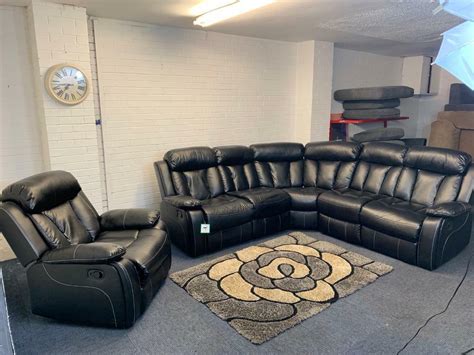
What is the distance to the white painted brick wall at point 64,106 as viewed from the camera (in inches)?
122

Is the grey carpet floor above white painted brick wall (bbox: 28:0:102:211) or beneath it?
beneath

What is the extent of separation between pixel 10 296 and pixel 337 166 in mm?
3723

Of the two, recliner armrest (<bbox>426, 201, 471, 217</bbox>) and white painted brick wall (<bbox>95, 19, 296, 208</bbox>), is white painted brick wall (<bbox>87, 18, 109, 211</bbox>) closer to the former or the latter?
white painted brick wall (<bbox>95, 19, 296, 208</bbox>)

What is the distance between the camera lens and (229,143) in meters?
4.87

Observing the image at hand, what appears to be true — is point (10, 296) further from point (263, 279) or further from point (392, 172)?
point (392, 172)

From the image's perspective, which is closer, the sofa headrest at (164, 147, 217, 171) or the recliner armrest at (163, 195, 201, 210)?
the recliner armrest at (163, 195, 201, 210)

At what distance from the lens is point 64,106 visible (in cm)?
326

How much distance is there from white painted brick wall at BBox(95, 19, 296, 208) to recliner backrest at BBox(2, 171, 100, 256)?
3.34ft

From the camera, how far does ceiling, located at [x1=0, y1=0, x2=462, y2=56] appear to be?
3.07 m

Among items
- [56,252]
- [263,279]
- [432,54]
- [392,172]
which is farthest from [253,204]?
[432,54]

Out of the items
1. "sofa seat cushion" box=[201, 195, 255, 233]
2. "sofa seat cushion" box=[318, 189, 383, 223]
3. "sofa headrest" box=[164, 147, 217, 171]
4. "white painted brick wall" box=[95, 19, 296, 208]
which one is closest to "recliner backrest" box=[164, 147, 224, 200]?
"sofa headrest" box=[164, 147, 217, 171]

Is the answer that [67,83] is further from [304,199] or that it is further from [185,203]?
[304,199]

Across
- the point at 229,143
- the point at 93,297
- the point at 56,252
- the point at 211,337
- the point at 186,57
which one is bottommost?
the point at 211,337

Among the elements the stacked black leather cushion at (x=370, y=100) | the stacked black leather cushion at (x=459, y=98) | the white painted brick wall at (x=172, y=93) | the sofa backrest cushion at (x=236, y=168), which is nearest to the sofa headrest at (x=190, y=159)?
the sofa backrest cushion at (x=236, y=168)
